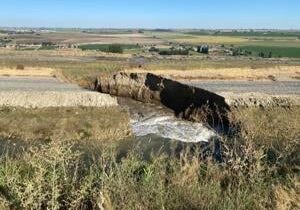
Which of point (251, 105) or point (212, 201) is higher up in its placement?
point (212, 201)

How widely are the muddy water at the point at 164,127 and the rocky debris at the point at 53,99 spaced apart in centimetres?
205

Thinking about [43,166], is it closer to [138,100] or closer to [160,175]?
[160,175]

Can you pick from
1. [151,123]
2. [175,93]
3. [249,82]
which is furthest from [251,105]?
[249,82]

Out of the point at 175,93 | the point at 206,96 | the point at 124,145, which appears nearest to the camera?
the point at 124,145

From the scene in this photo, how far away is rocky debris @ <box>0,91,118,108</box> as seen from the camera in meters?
31.3

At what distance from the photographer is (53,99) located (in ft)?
107

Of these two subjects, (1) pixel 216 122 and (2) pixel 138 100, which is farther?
(2) pixel 138 100

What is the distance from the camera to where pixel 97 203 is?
26.6 feet

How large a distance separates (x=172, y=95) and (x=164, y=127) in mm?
10402

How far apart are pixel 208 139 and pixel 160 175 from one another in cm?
1579

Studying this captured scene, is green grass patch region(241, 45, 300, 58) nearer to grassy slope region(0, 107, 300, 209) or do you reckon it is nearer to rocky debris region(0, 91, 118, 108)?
rocky debris region(0, 91, 118, 108)

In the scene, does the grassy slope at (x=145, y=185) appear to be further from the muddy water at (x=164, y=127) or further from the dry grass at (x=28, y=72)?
the dry grass at (x=28, y=72)

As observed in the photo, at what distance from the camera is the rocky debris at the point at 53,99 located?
3128cm

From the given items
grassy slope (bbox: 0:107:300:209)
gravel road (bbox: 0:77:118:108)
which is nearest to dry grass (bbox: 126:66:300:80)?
gravel road (bbox: 0:77:118:108)
